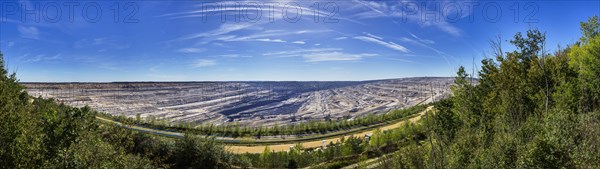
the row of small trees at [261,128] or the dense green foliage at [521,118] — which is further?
the row of small trees at [261,128]

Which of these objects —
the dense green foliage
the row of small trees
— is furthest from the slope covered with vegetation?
the row of small trees

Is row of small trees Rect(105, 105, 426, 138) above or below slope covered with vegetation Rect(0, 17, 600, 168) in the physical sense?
below

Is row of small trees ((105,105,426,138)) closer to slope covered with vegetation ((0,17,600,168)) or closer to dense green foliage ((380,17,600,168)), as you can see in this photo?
slope covered with vegetation ((0,17,600,168))

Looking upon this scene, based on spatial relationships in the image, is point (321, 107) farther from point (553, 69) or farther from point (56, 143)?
point (56, 143)

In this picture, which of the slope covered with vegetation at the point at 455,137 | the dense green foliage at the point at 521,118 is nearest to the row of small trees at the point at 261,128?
the slope covered with vegetation at the point at 455,137

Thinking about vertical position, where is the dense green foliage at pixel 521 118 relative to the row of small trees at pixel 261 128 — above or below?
above

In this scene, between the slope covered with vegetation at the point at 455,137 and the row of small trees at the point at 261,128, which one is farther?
the row of small trees at the point at 261,128

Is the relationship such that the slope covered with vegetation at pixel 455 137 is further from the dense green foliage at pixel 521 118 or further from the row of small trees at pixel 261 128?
the row of small trees at pixel 261 128

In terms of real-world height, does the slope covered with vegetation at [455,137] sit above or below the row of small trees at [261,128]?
above

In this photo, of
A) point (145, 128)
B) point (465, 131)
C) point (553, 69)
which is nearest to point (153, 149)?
point (465, 131)
